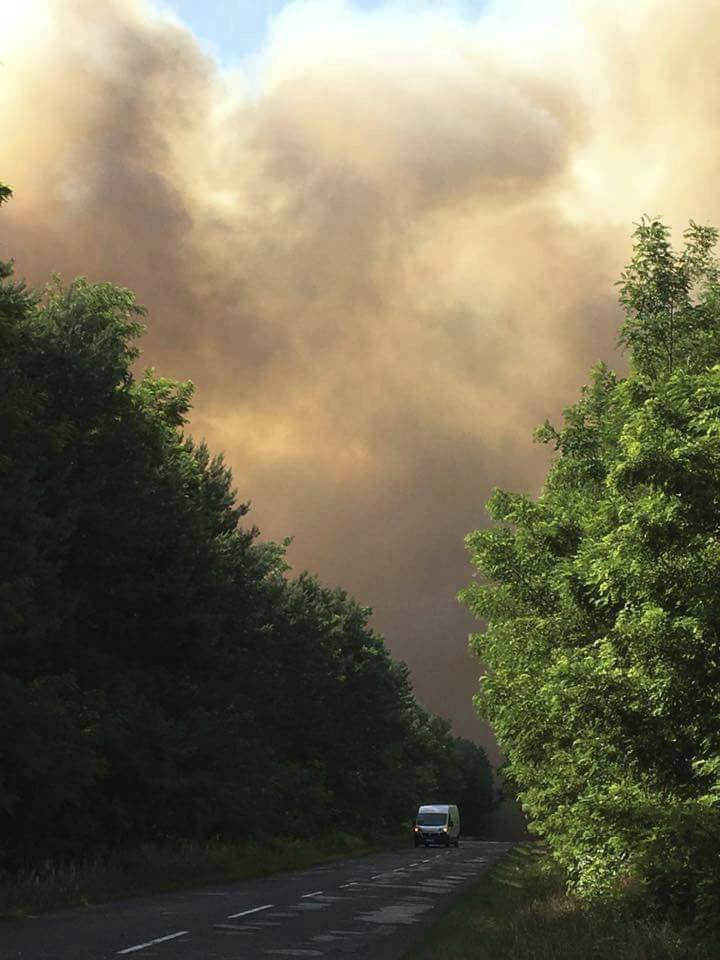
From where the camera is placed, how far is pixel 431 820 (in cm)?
7388

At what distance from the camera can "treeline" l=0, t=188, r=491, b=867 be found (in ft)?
80.9

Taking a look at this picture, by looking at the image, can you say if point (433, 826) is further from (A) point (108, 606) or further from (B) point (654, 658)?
(B) point (654, 658)

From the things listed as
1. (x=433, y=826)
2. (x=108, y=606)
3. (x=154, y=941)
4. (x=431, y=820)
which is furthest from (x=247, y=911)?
(x=431, y=820)

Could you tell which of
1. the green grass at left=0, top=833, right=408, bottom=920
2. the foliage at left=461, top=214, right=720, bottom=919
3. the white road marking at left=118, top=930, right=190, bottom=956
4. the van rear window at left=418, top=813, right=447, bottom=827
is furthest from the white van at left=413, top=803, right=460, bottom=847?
the white road marking at left=118, top=930, right=190, bottom=956

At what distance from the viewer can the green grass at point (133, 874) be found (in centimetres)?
2067

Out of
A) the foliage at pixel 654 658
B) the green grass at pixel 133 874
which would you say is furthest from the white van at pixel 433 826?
the foliage at pixel 654 658

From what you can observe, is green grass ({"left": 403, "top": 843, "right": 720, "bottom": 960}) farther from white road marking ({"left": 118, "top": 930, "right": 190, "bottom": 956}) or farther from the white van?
the white van

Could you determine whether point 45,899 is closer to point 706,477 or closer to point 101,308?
point 706,477

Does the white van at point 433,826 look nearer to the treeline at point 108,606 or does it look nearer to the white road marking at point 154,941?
the treeline at point 108,606

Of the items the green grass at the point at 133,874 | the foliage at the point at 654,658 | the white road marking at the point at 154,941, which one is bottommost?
the white road marking at the point at 154,941

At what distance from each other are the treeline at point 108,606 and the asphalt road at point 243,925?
4121mm

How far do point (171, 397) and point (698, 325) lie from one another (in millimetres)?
24145

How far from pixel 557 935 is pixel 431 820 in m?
62.3

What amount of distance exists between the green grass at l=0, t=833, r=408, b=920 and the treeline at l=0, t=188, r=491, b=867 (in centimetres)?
132
